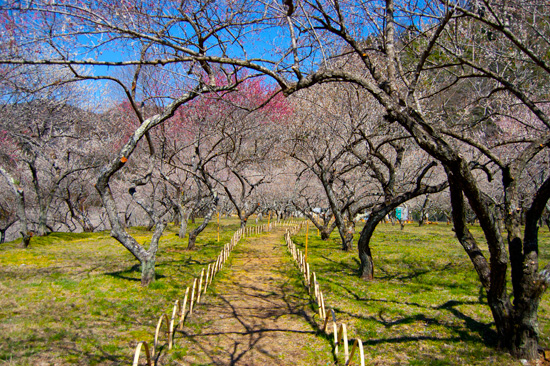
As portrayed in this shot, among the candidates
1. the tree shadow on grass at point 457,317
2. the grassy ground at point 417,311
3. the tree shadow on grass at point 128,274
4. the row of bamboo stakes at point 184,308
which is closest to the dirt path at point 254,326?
the row of bamboo stakes at point 184,308

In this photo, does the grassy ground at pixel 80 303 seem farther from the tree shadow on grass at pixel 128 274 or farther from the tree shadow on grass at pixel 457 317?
the tree shadow on grass at pixel 457 317

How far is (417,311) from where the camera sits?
9055 mm

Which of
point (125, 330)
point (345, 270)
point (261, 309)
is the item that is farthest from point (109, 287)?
point (345, 270)

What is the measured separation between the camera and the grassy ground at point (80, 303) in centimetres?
625

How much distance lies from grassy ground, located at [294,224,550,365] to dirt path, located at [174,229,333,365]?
105 cm

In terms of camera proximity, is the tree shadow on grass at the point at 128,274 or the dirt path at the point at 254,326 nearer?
the dirt path at the point at 254,326

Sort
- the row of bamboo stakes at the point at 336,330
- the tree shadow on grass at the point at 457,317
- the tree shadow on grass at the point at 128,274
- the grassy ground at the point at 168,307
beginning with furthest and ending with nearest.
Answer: the tree shadow on grass at the point at 128,274, the tree shadow on grass at the point at 457,317, the grassy ground at the point at 168,307, the row of bamboo stakes at the point at 336,330

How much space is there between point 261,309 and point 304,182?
95.0 ft

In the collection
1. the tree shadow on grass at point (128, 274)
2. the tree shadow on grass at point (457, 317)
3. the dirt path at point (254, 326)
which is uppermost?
the tree shadow on grass at point (128, 274)

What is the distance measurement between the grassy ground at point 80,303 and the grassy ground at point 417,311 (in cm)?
492

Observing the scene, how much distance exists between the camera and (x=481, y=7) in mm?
6023

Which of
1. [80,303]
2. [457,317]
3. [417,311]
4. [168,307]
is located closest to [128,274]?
[80,303]

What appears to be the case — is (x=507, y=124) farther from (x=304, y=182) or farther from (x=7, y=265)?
(x=7, y=265)

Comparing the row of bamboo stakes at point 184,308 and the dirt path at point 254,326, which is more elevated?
the row of bamboo stakes at point 184,308
